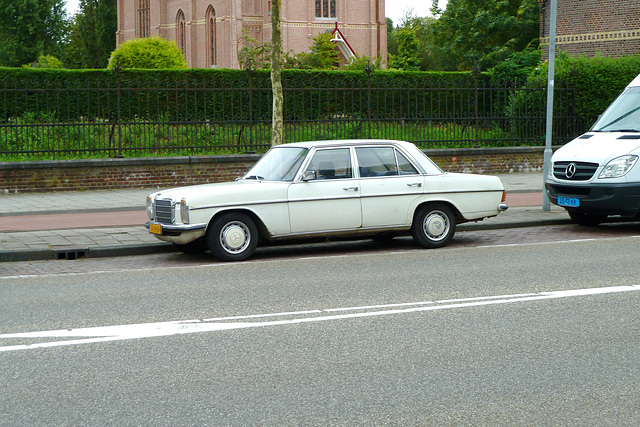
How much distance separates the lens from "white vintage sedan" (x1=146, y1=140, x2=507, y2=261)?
9938mm

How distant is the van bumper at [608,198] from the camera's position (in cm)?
1192

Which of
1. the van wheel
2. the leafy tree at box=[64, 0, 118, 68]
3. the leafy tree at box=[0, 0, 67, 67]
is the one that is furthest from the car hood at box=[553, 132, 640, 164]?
the leafy tree at box=[64, 0, 118, 68]

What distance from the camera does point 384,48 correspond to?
55625 millimetres

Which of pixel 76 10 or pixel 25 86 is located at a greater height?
pixel 76 10

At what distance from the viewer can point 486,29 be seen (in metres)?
49.3

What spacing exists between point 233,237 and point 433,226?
110 inches

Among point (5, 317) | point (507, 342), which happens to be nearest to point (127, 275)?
point (5, 317)

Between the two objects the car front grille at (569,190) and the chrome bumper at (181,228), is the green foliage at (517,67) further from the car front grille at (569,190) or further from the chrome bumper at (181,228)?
the chrome bumper at (181,228)

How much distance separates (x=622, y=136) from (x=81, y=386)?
1005 centimetres

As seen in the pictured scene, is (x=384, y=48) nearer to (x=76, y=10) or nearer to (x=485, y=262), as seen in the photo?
(x=76, y=10)

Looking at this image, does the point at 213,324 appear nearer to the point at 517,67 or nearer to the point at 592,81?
the point at 592,81

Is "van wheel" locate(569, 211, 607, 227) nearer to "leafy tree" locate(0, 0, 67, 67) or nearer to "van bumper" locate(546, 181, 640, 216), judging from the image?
"van bumper" locate(546, 181, 640, 216)

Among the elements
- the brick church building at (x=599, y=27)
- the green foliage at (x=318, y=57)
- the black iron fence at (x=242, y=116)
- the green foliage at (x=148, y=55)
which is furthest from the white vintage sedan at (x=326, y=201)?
the green foliage at (x=148, y=55)

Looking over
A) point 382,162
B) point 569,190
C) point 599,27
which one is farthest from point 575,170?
point 599,27
